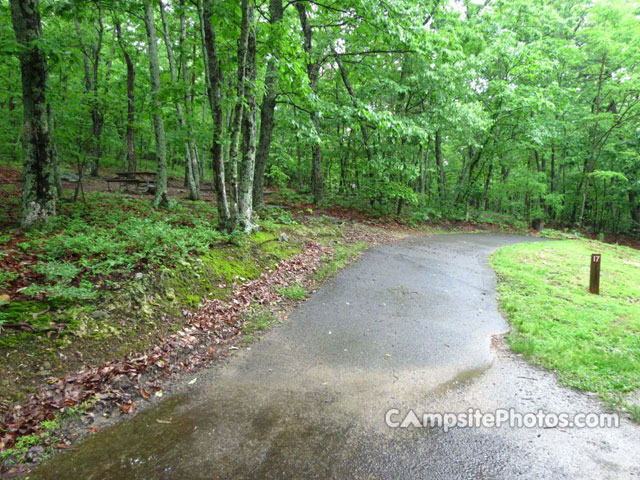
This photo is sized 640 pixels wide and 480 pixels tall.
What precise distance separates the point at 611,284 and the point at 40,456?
34.8 ft

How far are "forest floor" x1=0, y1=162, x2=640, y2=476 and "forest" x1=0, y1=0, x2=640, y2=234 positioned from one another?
1.19 metres

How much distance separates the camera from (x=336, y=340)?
4.35 meters

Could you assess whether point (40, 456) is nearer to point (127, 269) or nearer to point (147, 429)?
point (147, 429)

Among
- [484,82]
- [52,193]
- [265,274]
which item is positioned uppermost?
[484,82]

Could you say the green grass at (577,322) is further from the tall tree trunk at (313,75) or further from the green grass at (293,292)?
the tall tree trunk at (313,75)

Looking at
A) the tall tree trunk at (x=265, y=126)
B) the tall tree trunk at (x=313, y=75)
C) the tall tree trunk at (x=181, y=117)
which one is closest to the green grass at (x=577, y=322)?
the tall tree trunk at (x=313, y=75)

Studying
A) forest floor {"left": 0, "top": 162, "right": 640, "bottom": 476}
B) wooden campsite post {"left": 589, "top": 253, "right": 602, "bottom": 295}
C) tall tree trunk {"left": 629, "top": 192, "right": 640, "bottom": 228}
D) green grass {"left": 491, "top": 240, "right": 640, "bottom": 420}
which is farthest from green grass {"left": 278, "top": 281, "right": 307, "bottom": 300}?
tall tree trunk {"left": 629, "top": 192, "right": 640, "bottom": 228}

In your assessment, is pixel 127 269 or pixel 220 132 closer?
pixel 127 269

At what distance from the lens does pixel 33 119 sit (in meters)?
5.51

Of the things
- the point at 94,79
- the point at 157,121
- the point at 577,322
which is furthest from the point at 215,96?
the point at 94,79

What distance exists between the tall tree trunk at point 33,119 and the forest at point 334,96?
0.08 feet

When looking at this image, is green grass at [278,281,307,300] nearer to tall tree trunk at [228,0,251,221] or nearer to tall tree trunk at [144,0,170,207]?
tall tree trunk at [228,0,251,221]

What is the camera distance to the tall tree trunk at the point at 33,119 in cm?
536

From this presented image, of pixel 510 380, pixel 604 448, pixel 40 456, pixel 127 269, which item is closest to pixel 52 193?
pixel 127 269
